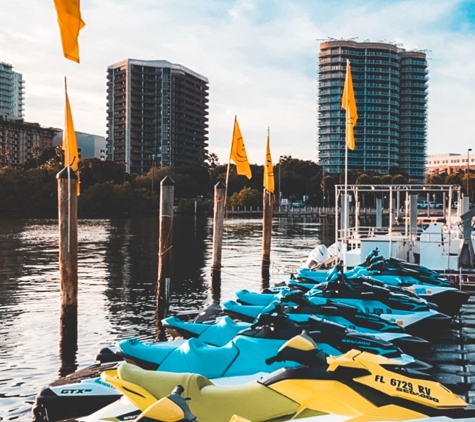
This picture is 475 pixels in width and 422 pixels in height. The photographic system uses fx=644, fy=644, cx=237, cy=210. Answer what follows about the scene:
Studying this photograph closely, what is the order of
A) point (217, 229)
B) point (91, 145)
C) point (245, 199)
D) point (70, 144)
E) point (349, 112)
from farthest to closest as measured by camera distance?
point (91, 145) → point (245, 199) → point (217, 229) → point (349, 112) → point (70, 144)

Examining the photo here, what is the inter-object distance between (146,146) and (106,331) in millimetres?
151603

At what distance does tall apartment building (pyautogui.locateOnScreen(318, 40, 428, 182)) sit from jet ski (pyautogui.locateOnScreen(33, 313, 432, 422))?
139 metres

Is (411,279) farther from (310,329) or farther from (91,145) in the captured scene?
(91,145)

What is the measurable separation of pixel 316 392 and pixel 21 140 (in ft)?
599

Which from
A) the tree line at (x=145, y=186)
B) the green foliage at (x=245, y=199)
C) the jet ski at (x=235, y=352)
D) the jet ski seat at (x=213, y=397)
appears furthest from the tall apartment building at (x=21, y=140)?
the jet ski seat at (x=213, y=397)

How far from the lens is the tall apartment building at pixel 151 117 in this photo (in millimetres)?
167000

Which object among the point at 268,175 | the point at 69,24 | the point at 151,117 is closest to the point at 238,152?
the point at 268,175

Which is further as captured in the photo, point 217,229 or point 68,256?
point 217,229

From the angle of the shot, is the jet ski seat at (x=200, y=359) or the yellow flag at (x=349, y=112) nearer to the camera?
the jet ski seat at (x=200, y=359)

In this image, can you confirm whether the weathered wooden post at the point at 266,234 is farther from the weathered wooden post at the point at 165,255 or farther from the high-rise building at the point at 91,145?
the high-rise building at the point at 91,145

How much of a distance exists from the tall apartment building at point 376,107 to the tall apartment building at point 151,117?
3793 centimetres

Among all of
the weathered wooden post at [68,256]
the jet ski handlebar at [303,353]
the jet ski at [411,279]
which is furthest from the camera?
the weathered wooden post at [68,256]

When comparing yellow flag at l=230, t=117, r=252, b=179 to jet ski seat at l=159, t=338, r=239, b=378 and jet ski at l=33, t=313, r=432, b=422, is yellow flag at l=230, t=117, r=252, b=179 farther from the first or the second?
jet ski seat at l=159, t=338, r=239, b=378

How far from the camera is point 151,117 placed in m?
171
